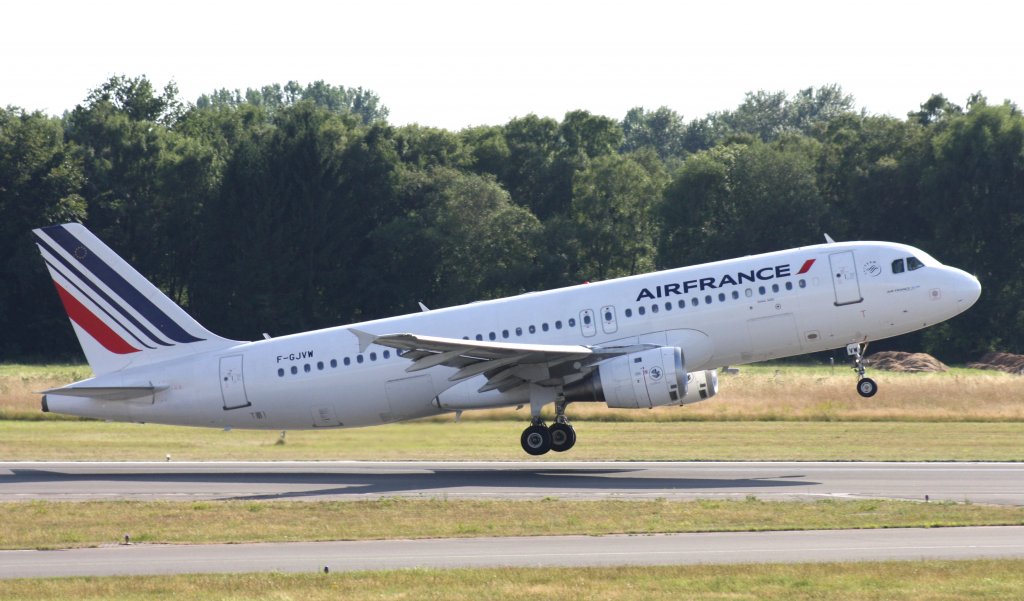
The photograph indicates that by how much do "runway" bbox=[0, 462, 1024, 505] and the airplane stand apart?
155 centimetres

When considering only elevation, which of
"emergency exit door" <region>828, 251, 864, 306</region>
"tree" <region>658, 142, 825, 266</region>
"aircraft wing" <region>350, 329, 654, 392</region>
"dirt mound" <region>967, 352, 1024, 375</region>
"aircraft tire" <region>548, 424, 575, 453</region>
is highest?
"tree" <region>658, 142, 825, 266</region>

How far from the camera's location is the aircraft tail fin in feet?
115

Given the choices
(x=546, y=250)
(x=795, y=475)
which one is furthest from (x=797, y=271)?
(x=546, y=250)

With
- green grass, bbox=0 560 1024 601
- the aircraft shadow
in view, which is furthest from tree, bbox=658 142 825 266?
green grass, bbox=0 560 1024 601

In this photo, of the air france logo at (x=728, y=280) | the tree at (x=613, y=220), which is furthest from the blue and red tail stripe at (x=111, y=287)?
the tree at (x=613, y=220)

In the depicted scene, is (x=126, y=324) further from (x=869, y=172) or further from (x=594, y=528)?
(x=869, y=172)

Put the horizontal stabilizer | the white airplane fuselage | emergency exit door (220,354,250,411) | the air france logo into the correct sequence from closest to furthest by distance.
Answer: the white airplane fuselage
the air france logo
the horizontal stabilizer
emergency exit door (220,354,250,411)

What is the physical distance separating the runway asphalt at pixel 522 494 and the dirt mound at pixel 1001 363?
38.3 meters

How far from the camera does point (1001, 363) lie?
71.4 metres

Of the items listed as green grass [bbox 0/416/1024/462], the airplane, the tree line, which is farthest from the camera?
the tree line

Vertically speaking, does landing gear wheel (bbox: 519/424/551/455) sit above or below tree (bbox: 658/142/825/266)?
below

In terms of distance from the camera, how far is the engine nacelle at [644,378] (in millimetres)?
31625

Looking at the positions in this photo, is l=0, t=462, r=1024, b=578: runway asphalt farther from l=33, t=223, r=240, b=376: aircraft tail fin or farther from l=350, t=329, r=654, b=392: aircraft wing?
l=33, t=223, r=240, b=376: aircraft tail fin

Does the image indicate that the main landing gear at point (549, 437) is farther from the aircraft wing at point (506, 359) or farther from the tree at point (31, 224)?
the tree at point (31, 224)
